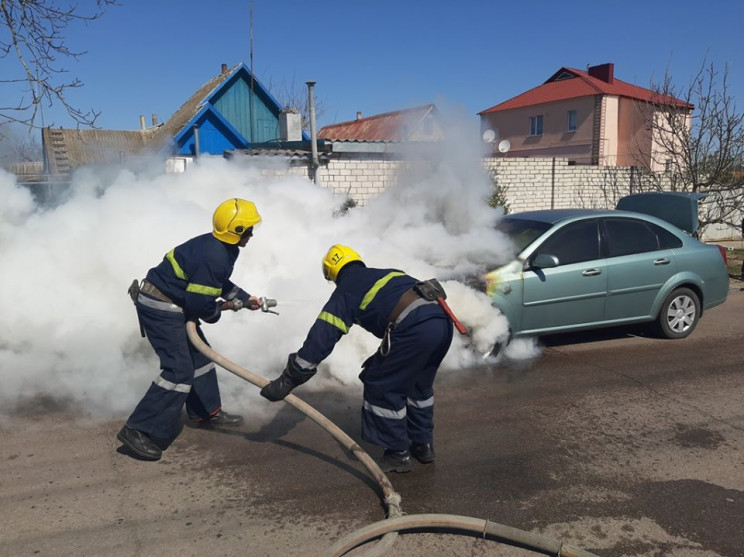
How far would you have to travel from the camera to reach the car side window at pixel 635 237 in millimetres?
6656

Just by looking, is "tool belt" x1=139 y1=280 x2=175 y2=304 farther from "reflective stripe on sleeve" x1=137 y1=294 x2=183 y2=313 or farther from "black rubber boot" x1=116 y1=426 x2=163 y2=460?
"black rubber boot" x1=116 y1=426 x2=163 y2=460

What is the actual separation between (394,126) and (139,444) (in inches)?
301

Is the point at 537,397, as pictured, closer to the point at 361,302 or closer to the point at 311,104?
the point at 361,302

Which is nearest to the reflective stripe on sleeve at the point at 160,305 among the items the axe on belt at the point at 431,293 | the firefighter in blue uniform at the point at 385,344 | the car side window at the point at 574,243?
the firefighter in blue uniform at the point at 385,344

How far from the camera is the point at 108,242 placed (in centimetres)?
578

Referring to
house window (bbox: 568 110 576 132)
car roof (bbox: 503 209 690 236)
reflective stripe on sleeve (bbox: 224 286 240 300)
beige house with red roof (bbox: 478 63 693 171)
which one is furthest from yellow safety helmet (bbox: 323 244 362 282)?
house window (bbox: 568 110 576 132)

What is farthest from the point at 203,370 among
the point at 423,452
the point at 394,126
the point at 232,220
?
the point at 394,126

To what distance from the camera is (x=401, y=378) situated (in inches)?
147

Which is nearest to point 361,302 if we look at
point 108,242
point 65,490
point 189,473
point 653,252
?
point 189,473

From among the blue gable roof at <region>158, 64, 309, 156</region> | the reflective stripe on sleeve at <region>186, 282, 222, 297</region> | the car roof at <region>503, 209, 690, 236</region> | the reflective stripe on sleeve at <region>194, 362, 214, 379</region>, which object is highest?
the blue gable roof at <region>158, 64, 309, 156</region>

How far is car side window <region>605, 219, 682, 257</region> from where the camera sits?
6656mm

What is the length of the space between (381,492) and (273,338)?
2450 mm

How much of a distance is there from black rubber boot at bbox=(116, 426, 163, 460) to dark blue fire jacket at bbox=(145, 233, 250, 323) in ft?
2.79

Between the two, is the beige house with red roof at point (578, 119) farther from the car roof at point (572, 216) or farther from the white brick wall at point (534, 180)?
the car roof at point (572, 216)
